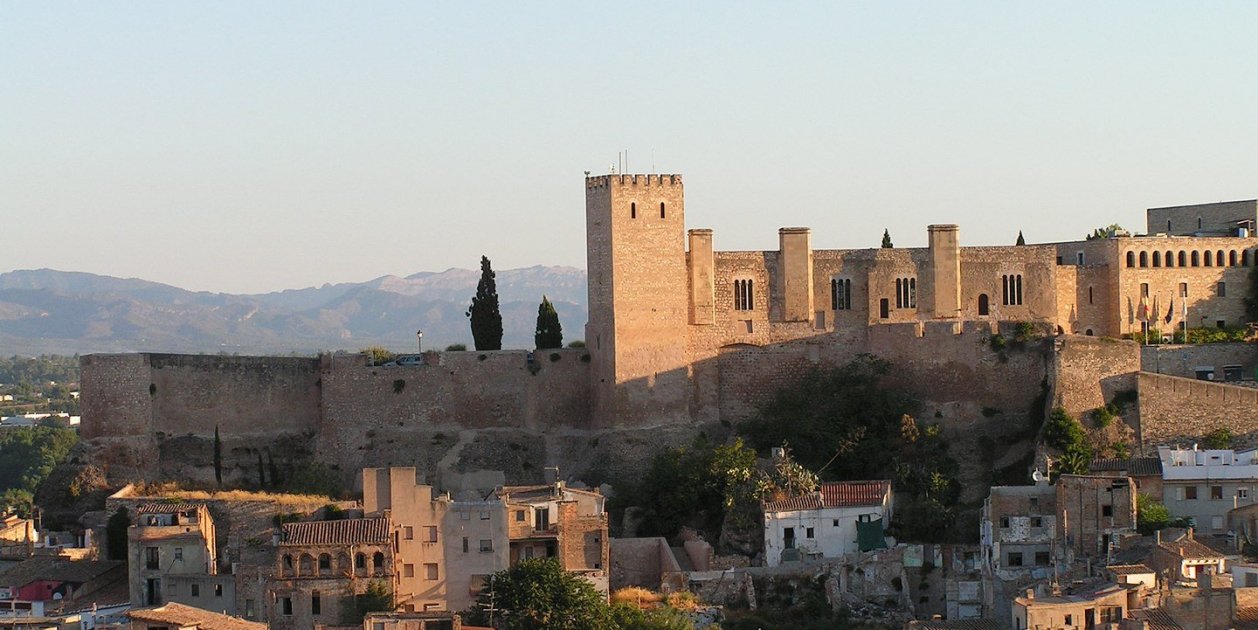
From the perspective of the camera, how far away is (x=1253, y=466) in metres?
41.5

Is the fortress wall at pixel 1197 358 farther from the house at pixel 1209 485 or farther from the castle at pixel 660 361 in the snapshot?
the house at pixel 1209 485

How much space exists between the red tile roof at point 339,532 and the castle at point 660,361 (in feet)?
26.7

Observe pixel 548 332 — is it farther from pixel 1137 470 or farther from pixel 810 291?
pixel 1137 470

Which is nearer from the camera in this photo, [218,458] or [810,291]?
[810,291]

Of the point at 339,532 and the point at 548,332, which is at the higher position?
the point at 548,332

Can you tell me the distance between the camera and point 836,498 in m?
42.8

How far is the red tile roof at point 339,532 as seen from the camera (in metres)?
39.2

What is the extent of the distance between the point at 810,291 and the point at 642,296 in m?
3.72

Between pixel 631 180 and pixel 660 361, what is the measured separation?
3844 millimetres

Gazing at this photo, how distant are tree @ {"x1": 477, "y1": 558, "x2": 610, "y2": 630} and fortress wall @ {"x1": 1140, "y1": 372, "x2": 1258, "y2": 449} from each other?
1266 centimetres

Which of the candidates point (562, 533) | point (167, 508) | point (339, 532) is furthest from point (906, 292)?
point (167, 508)

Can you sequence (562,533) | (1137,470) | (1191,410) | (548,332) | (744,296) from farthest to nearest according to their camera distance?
(548,332), (744,296), (1191,410), (1137,470), (562,533)

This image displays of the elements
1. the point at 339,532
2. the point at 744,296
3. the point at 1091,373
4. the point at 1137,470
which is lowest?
the point at 339,532

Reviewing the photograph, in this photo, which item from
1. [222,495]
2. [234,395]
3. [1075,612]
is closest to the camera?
[1075,612]
